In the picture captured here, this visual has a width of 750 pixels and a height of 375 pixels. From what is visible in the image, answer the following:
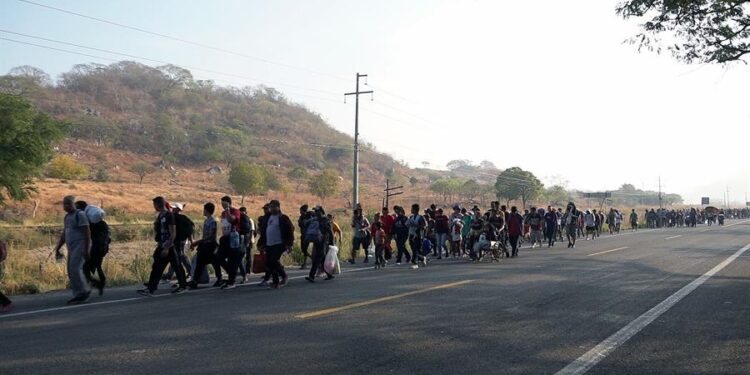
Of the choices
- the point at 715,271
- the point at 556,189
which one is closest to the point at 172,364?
the point at 715,271

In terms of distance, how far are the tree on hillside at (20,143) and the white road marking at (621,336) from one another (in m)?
30.0

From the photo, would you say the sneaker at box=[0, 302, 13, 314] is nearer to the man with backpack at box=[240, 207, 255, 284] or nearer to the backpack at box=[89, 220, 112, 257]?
the backpack at box=[89, 220, 112, 257]

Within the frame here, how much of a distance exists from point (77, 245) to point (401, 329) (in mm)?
5875

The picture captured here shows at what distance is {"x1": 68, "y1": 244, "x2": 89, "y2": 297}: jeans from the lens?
10766 mm

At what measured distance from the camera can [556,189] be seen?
12650 cm

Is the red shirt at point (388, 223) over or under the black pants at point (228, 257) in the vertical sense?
over

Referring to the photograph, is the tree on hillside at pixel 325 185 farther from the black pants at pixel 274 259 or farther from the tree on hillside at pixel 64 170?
the black pants at pixel 274 259

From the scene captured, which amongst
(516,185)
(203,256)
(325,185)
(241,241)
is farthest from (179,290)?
(516,185)

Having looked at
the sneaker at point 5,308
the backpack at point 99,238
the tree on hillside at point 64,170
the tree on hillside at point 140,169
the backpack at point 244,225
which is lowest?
the sneaker at point 5,308

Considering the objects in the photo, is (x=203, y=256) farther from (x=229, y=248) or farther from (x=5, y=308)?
(x=5, y=308)

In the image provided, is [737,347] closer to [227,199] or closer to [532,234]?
[227,199]

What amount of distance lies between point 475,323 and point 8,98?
3123cm

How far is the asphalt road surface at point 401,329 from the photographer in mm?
6391

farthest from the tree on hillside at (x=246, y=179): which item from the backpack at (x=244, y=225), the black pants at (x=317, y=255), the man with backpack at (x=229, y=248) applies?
the man with backpack at (x=229, y=248)
